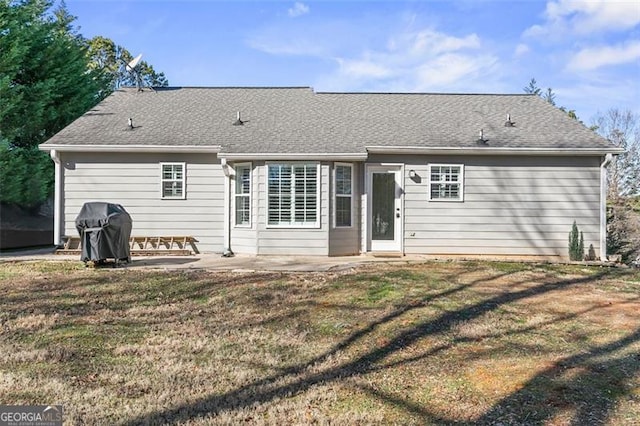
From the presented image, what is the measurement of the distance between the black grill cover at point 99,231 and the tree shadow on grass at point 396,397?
598 centimetres

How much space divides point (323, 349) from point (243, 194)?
282 inches

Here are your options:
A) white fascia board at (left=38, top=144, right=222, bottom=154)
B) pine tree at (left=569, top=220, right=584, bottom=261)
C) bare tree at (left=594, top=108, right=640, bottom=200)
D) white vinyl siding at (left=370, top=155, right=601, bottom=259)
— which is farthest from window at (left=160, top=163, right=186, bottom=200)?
bare tree at (left=594, top=108, right=640, bottom=200)

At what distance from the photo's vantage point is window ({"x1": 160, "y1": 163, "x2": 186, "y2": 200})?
37.4 ft

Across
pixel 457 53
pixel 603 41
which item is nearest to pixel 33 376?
pixel 457 53

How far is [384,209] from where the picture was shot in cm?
1136

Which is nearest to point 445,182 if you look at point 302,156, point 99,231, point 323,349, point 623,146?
point 302,156

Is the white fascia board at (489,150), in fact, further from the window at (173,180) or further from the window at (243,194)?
the window at (173,180)

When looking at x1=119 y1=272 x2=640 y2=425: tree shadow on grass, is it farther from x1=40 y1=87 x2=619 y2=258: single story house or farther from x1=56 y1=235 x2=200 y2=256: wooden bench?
x1=56 y1=235 x2=200 y2=256: wooden bench

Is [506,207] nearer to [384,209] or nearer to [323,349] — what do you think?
[384,209]

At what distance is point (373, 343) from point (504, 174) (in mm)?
8170

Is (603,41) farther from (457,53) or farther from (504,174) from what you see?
(504,174)

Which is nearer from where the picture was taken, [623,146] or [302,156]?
[302,156]

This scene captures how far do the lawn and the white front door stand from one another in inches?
137

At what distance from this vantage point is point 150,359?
4.21 meters
